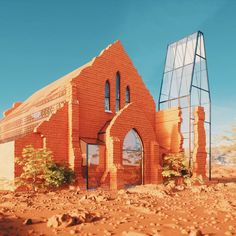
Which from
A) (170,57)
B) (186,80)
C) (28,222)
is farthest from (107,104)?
(28,222)

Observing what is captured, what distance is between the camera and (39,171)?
1655 centimetres

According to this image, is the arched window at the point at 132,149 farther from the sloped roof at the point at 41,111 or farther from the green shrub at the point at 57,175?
the sloped roof at the point at 41,111

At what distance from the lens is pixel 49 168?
16.7m

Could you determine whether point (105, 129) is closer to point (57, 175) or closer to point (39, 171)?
point (57, 175)

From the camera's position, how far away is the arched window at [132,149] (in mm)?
20516

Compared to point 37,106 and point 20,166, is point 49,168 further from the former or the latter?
point 37,106

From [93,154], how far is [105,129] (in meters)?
2.39

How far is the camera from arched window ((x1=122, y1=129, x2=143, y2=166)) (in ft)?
67.3

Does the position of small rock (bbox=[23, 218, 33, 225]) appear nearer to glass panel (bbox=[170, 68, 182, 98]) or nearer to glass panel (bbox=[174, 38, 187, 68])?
glass panel (bbox=[170, 68, 182, 98])

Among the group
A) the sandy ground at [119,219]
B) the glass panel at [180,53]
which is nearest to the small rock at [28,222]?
the sandy ground at [119,219]

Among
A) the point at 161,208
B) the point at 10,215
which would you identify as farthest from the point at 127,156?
the point at 10,215

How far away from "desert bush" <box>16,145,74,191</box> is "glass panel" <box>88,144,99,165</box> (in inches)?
84.6

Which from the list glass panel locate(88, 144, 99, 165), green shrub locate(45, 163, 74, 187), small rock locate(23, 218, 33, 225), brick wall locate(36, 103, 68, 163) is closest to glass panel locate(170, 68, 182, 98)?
glass panel locate(88, 144, 99, 165)

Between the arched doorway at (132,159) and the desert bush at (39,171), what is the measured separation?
483cm
